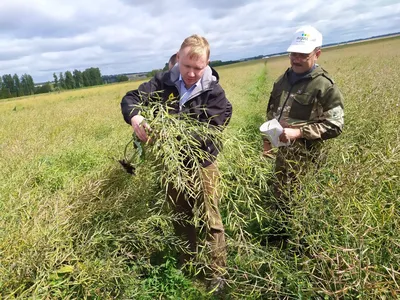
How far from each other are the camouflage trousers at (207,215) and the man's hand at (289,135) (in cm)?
77

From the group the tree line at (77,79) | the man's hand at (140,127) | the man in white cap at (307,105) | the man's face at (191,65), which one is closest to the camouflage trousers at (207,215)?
the man's hand at (140,127)

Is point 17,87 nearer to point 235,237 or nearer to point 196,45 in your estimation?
point 196,45

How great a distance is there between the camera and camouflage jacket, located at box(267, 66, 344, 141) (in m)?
2.88

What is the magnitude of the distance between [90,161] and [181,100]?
3.67m

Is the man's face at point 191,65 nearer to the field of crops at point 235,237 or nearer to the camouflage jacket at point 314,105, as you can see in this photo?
the field of crops at point 235,237

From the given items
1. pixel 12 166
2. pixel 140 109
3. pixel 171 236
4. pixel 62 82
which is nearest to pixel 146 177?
pixel 171 236

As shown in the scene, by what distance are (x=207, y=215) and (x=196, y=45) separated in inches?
55.9

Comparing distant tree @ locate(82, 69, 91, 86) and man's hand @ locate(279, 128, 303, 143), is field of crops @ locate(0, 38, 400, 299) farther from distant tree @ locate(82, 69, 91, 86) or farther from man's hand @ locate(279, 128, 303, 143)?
distant tree @ locate(82, 69, 91, 86)

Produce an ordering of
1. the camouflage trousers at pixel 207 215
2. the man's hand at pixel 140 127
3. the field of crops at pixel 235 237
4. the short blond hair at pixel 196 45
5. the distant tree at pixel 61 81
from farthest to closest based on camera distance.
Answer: the distant tree at pixel 61 81
the camouflage trousers at pixel 207 215
the short blond hair at pixel 196 45
the man's hand at pixel 140 127
the field of crops at pixel 235 237

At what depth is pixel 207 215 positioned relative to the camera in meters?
2.71

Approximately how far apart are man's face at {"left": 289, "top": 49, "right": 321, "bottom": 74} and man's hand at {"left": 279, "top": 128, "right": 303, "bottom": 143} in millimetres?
620

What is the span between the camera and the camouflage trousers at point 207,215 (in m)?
2.54

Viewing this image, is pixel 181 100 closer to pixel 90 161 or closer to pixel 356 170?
pixel 356 170

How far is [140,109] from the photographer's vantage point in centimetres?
251
